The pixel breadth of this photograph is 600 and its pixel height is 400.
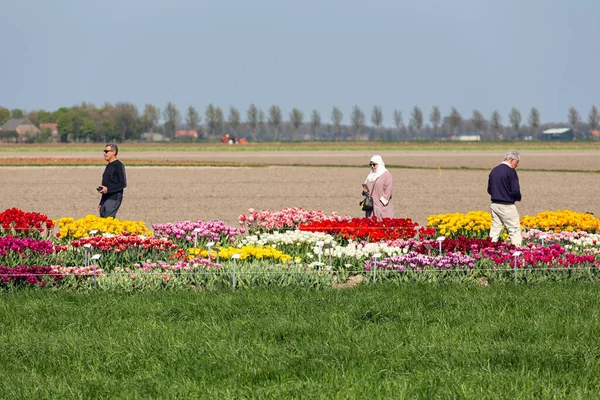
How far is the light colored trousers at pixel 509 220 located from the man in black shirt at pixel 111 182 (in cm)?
607

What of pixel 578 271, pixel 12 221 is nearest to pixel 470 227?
pixel 578 271

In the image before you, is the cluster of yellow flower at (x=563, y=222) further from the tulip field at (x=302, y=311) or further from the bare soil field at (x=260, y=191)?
the bare soil field at (x=260, y=191)

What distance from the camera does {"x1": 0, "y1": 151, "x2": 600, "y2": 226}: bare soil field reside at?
24984mm

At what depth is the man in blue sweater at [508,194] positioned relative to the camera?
570 inches

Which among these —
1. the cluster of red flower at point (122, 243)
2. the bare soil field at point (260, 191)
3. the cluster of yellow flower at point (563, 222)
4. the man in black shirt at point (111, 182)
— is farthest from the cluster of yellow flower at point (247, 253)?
the bare soil field at point (260, 191)

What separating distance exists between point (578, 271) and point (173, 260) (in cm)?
531

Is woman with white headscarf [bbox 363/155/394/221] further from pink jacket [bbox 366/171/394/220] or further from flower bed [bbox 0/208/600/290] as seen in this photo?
flower bed [bbox 0/208/600/290]

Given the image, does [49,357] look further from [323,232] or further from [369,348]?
[323,232]

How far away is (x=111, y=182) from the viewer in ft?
52.6

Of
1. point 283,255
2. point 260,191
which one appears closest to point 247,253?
point 283,255

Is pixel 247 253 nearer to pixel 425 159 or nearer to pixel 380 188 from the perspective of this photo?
pixel 380 188

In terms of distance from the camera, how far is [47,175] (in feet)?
135

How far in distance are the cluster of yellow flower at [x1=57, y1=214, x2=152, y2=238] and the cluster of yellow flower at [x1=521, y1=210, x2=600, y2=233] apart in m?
6.60

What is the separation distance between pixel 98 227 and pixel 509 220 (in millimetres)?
6364
